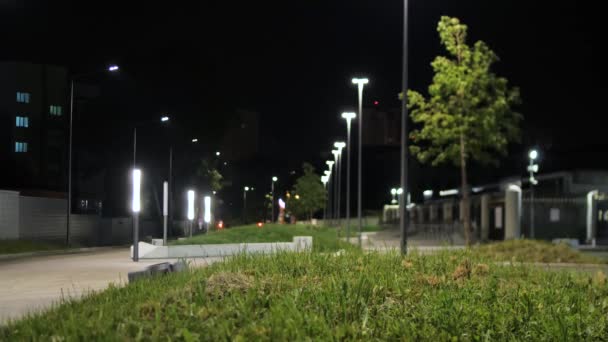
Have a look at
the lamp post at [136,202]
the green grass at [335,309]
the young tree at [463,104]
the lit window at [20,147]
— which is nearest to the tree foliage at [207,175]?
the lit window at [20,147]

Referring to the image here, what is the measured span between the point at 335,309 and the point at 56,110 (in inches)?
3241

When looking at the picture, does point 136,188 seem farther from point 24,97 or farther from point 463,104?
point 24,97

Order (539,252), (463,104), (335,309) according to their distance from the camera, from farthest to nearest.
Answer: (463,104)
(539,252)
(335,309)

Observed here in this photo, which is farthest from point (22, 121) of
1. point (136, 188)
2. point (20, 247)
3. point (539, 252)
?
point (539, 252)

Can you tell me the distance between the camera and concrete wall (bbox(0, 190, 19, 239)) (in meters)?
36.3

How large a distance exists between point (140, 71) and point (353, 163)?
3052 inches

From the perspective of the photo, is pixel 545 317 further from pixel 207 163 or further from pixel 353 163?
pixel 353 163

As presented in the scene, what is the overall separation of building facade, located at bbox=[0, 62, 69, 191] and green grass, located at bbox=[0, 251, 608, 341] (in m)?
73.8

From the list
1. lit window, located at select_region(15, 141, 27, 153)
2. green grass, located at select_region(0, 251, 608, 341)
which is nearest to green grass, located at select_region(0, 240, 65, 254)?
green grass, located at select_region(0, 251, 608, 341)

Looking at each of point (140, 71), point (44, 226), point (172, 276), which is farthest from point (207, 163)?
point (172, 276)

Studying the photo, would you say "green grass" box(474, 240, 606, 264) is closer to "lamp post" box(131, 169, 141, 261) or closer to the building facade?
"lamp post" box(131, 169, 141, 261)

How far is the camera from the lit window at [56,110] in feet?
276

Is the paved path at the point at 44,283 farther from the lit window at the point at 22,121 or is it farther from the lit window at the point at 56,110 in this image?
→ the lit window at the point at 56,110

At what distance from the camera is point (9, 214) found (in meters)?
37.0
